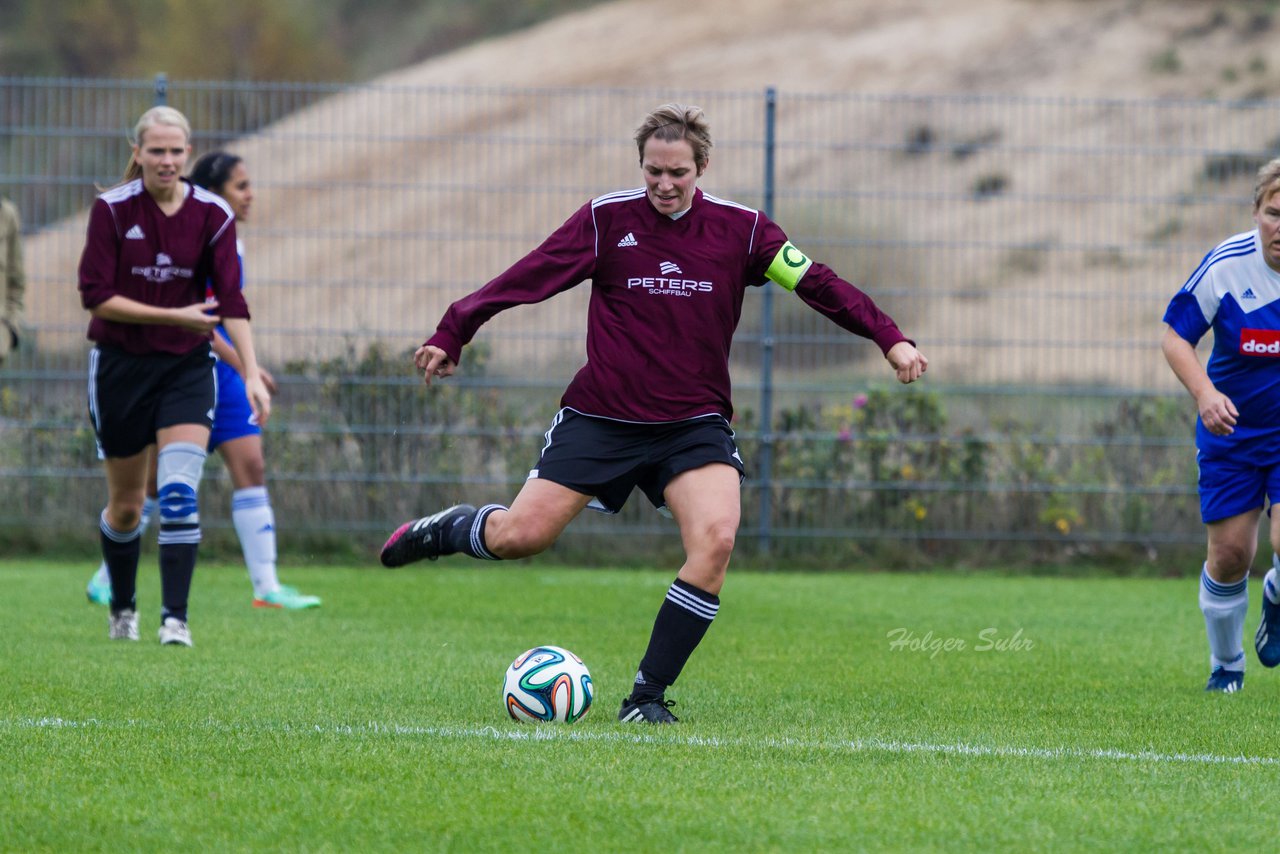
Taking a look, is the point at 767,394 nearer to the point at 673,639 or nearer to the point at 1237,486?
Answer: the point at 1237,486

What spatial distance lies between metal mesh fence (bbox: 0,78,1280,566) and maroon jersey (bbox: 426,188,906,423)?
19.2 feet

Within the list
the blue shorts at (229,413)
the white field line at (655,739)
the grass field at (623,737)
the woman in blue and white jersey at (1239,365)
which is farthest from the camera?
the blue shorts at (229,413)

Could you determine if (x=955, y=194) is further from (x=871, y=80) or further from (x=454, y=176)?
(x=871, y=80)

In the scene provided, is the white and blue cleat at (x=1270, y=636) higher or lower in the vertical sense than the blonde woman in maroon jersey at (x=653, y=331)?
lower

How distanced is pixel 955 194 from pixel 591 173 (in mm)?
2667

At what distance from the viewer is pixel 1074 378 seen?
486 inches

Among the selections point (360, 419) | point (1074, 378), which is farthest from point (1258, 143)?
point (360, 419)

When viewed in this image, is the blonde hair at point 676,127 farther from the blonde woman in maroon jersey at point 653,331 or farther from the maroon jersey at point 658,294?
the maroon jersey at point 658,294

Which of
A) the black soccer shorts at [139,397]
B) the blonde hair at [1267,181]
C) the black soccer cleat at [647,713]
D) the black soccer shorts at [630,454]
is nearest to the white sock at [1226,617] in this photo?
the blonde hair at [1267,181]

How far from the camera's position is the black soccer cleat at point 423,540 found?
250 inches

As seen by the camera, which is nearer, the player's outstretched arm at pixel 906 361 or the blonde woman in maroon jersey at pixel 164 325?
the player's outstretched arm at pixel 906 361

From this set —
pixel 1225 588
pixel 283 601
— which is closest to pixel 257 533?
pixel 283 601

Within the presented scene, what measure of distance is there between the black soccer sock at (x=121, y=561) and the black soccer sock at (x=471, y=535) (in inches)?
94.7

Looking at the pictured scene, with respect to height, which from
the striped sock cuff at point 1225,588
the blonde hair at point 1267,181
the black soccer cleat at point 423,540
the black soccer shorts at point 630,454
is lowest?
the striped sock cuff at point 1225,588
